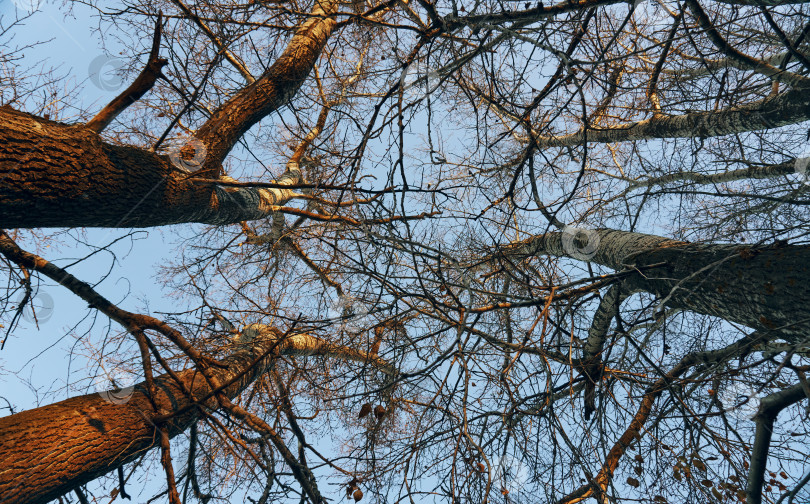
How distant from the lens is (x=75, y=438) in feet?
6.34

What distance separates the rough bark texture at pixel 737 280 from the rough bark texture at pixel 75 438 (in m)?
1.70

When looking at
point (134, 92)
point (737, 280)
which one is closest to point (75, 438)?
point (134, 92)

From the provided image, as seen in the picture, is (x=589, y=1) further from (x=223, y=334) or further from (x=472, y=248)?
(x=223, y=334)

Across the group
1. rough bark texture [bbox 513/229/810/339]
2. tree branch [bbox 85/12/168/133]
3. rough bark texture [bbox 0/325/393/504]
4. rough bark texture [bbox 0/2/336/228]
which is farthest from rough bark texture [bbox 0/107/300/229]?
rough bark texture [bbox 513/229/810/339]

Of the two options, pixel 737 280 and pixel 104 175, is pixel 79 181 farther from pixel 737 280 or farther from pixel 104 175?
pixel 737 280

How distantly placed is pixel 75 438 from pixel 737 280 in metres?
3.23

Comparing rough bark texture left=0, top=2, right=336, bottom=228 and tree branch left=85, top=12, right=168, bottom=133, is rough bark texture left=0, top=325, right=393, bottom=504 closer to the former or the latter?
rough bark texture left=0, top=2, right=336, bottom=228

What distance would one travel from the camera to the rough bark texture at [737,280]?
168 centimetres

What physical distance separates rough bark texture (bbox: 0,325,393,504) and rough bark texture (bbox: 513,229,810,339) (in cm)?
170

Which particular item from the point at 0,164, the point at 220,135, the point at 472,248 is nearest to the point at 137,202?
the point at 0,164

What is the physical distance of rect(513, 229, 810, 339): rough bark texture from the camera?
1.68 meters

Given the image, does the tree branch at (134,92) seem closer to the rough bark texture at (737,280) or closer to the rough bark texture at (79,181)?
the rough bark texture at (79,181)

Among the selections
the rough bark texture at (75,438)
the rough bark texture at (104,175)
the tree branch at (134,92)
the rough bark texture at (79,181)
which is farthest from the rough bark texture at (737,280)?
the tree branch at (134,92)

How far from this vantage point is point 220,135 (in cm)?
271
